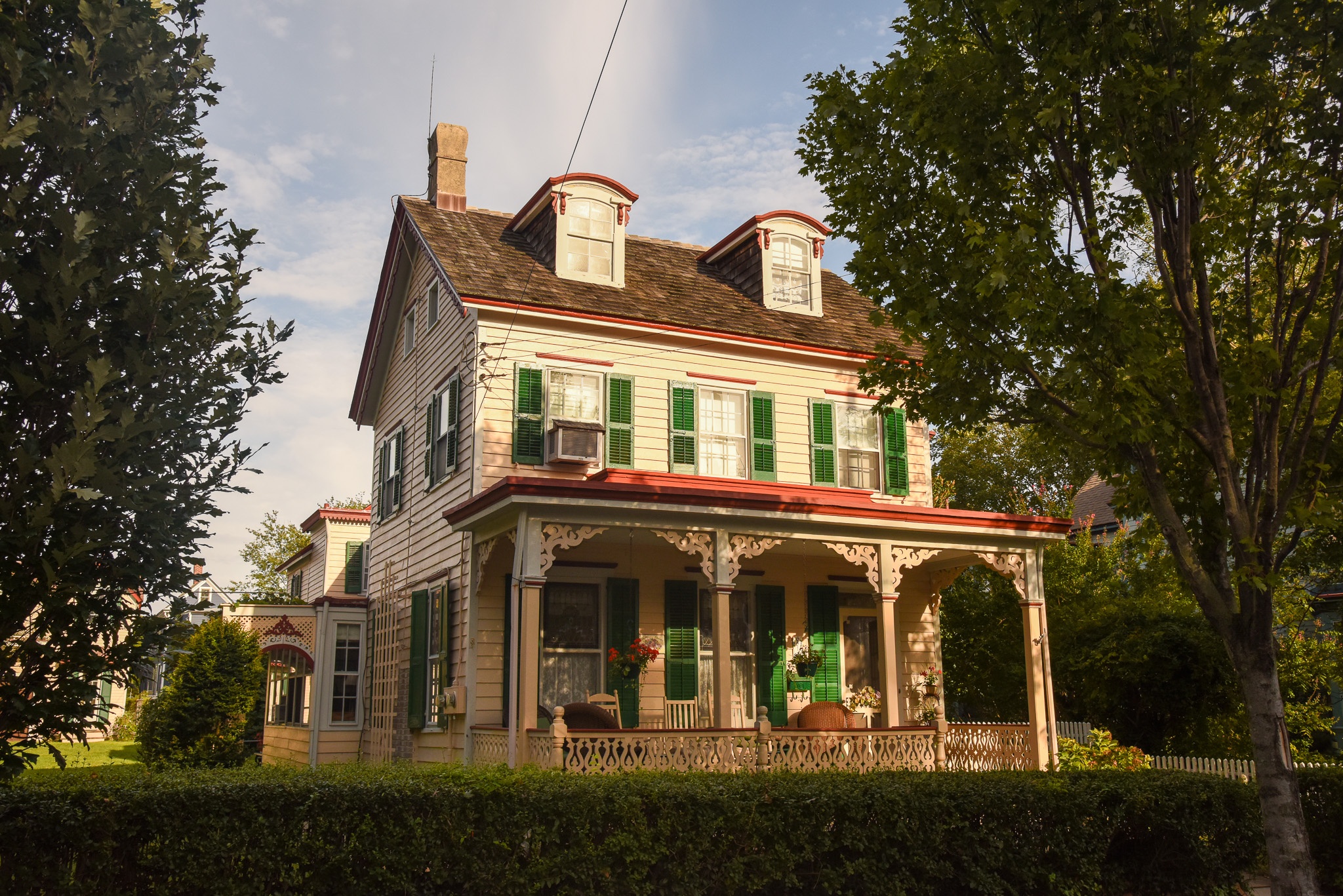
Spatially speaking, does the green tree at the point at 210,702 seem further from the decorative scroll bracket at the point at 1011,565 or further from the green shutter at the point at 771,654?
the decorative scroll bracket at the point at 1011,565

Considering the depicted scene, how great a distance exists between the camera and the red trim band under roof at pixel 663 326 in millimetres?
14805

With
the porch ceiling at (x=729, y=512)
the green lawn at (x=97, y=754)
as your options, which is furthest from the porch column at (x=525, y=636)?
the green lawn at (x=97, y=754)

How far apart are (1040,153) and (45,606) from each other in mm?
8163

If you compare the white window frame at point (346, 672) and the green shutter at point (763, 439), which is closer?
A: the green shutter at point (763, 439)

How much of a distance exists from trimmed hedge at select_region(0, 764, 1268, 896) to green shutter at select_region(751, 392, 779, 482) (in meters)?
6.83

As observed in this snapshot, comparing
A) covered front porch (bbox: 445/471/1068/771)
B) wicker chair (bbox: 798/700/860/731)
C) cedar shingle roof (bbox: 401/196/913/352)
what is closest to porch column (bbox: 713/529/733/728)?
covered front porch (bbox: 445/471/1068/771)

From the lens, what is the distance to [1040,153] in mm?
9117

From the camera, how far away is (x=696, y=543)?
12867 millimetres

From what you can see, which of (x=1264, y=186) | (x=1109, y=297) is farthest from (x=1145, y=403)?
(x=1264, y=186)

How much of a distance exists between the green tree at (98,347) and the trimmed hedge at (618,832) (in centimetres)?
168

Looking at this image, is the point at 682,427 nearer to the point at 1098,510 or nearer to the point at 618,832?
the point at 618,832

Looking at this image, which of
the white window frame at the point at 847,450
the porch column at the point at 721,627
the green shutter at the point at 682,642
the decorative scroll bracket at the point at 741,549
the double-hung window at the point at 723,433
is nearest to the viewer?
the porch column at the point at 721,627

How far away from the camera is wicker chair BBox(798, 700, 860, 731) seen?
14.5 metres

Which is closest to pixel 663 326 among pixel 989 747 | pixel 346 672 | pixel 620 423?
pixel 620 423
